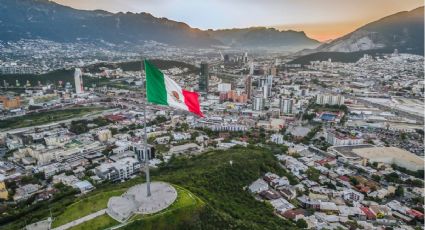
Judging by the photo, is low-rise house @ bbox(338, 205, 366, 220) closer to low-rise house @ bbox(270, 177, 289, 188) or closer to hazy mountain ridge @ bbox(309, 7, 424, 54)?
low-rise house @ bbox(270, 177, 289, 188)

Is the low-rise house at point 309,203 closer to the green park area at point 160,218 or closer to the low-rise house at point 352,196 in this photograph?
the low-rise house at point 352,196

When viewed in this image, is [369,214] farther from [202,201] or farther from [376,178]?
[202,201]

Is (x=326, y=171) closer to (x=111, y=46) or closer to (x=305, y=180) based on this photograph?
(x=305, y=180)

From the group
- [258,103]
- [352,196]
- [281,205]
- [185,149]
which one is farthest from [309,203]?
[258,103]

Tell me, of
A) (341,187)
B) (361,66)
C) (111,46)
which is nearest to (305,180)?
(341,187)

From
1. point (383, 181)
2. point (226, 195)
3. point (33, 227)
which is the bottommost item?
point (383, 181)
